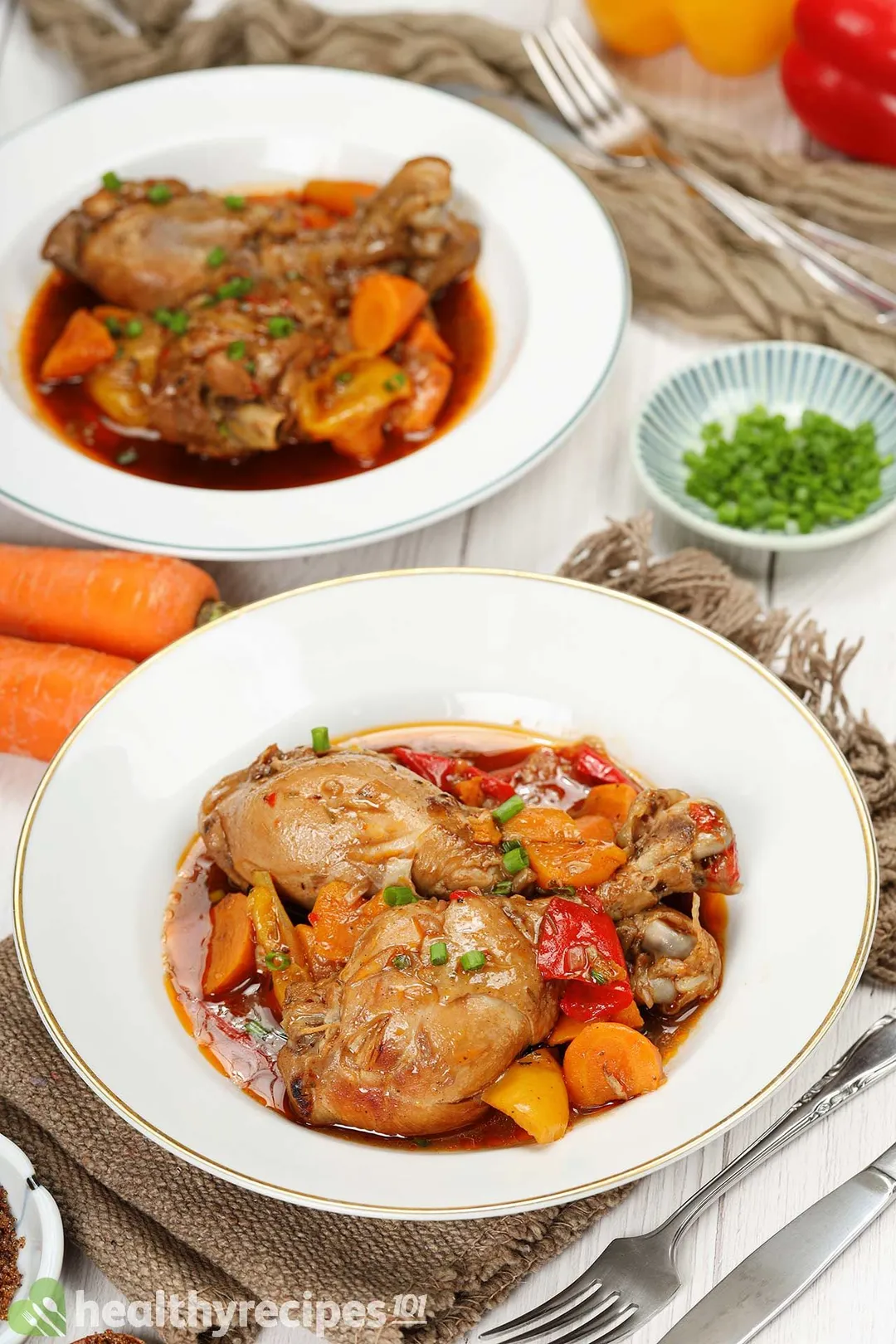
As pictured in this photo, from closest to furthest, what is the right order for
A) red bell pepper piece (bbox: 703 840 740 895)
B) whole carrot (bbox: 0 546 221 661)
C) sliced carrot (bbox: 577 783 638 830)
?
1. red bell pepper piece (bbox: 703 840 740 895)
2. sliced carrot (bbox: 577 783 638 830)
3. whole carrot (bbox: 0 546 221 661)

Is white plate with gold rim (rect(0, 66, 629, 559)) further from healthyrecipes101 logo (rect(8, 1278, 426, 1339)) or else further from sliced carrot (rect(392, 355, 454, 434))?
healthyrecipes101 logo (rect(8, 1278, 426, 1339))

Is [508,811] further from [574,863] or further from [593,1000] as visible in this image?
[593,1000]

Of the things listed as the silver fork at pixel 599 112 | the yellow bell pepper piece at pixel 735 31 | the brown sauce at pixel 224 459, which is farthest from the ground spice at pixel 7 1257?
the yellow bell pepper piece at pixel 735 31

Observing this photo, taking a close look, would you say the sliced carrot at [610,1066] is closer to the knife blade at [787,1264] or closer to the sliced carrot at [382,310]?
the knife blade at [787,1264]

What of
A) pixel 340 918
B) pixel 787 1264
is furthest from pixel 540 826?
pixel 787 1264

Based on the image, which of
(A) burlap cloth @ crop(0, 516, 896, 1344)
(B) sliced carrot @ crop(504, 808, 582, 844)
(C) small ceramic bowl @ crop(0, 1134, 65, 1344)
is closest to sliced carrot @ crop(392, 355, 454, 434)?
(B) sliced carrot @ crop(504, 808, 582, 844)

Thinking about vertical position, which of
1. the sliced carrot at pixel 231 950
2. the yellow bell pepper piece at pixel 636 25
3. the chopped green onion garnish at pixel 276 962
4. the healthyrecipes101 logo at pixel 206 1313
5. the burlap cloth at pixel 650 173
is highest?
the yellow bell pepper piece at pixel 636 25
